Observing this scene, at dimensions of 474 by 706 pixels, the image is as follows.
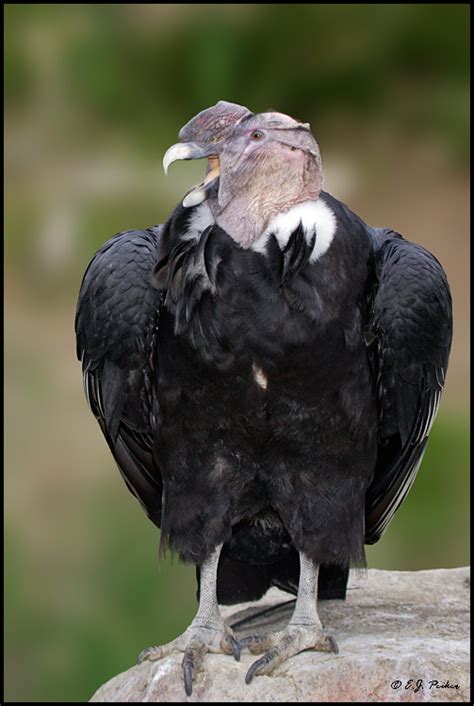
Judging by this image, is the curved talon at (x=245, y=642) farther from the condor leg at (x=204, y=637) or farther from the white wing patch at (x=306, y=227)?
the white wing patch at (x=306, y=227)

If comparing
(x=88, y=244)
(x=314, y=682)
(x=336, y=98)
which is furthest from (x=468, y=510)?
(x=314, y=682)

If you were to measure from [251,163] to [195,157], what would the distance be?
173mm

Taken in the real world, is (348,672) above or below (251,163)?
below

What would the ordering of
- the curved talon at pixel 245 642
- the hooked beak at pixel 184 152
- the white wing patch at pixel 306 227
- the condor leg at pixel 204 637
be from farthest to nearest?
the curved talon at pixel 245 642, the condor leg at pixel 204 637, the white wing patch at pixel 306 227, the hooked beak at pixel 184 152

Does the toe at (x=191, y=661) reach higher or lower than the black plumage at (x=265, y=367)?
lower

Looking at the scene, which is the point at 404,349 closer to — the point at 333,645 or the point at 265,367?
the point at 265,367

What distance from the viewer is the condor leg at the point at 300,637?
4945 mm

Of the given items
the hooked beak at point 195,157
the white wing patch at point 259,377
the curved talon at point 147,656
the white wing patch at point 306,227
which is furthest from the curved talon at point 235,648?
the hooked beak at point 195,157

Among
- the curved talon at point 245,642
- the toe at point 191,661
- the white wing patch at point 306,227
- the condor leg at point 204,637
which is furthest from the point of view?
the curved talon at point 245,642

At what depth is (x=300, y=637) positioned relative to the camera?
5.07m

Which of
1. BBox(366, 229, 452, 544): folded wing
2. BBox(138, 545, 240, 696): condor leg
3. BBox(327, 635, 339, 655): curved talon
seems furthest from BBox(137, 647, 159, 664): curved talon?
BBox(366, 229, 452, 544): folded wing

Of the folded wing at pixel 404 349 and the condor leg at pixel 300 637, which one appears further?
the folded wing at pixel 404 349

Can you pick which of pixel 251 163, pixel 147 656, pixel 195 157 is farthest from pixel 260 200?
pixel 147 656

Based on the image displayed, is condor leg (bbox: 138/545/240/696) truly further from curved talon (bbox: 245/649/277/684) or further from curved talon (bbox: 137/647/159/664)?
curved talon (bbox: 245/649/277/684)
